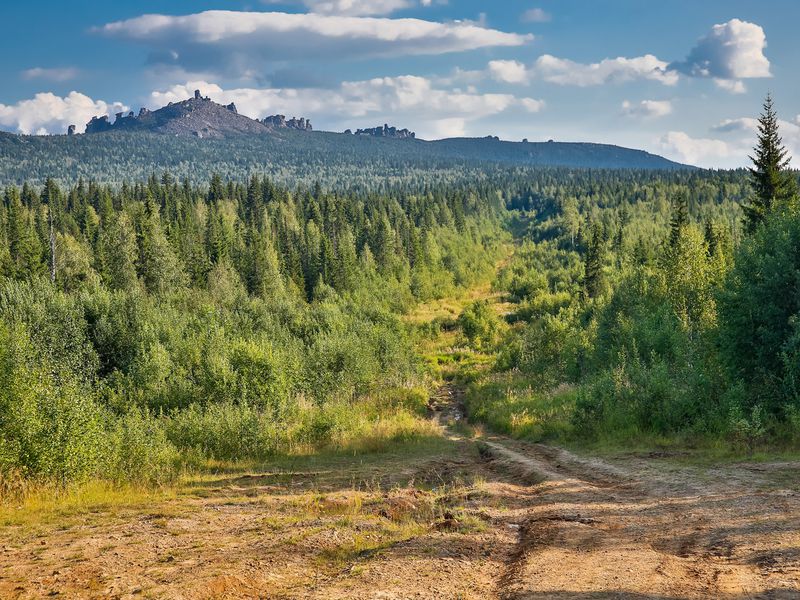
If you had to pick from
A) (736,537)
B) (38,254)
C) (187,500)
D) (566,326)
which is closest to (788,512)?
(736,537)

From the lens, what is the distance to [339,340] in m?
51.6

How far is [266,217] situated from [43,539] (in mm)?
122876

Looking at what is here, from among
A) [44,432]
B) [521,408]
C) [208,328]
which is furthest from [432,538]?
[208,328]

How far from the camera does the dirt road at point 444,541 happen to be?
8.03 m

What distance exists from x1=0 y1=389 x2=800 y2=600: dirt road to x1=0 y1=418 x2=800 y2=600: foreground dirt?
4cm

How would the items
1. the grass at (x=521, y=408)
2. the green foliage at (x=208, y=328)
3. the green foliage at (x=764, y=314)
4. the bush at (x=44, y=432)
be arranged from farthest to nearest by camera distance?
the grass at (x=521, y=408), the green foliage at (x=764, y=314), the green foliage at (x=208, y=328), the bush at (x=44, y=432)

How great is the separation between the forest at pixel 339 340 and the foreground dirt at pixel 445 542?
4.77 metres

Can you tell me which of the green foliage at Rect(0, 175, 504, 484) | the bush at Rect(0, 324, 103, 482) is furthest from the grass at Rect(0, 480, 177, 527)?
the green foliage at Rect(0, 175, 504, 484)

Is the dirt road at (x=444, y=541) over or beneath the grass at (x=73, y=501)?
over

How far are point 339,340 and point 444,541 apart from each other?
138 feet

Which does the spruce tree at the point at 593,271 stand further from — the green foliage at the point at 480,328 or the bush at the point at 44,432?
the bush at the point at 44,432

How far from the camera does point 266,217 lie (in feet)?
423

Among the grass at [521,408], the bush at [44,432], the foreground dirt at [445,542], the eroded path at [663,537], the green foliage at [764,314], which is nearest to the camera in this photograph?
the eroded path at [663,537]

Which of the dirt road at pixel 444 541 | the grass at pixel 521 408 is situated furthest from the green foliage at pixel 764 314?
the grass at pixel 521 408
